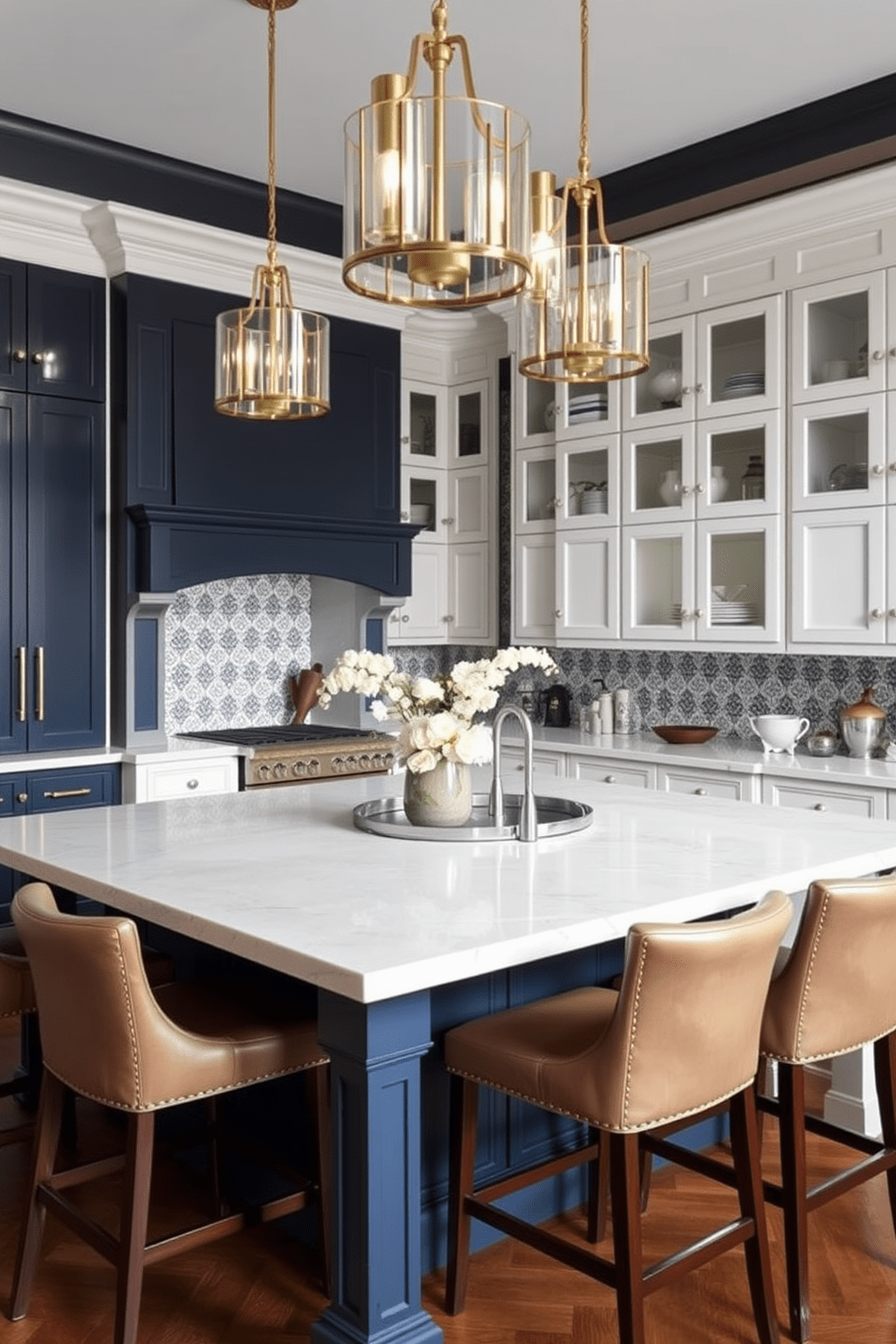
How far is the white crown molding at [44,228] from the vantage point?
15.5ft

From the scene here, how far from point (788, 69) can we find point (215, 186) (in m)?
2.33

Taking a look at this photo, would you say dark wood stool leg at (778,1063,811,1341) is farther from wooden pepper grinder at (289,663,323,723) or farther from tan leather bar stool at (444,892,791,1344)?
wooden pepper grinder at (289,663,323,723)

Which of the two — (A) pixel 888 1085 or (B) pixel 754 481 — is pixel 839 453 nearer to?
(B) pixel 754 481

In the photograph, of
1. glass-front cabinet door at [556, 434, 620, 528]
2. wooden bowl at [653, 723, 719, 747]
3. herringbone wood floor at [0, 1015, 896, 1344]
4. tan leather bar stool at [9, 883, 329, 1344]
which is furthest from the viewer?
glass-front cabinet door at [556, 434, 620, 528]

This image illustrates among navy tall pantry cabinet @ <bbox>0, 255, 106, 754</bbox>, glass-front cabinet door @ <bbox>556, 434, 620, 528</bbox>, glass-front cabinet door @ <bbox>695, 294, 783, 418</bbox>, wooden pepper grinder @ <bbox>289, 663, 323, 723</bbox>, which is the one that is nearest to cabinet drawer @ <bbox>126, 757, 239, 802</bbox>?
navy tall pantry cabinet @ <bbox>0, 255, 106, 754</bbox>

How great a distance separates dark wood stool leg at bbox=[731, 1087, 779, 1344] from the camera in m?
2.39

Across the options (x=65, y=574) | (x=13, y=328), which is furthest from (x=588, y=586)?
(x=13, y=328)

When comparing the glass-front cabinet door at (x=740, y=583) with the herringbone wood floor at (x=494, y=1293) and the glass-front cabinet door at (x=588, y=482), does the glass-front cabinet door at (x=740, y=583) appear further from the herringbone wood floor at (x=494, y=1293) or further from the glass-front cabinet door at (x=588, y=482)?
the herringbone wood floor at (x=494, y=1293)

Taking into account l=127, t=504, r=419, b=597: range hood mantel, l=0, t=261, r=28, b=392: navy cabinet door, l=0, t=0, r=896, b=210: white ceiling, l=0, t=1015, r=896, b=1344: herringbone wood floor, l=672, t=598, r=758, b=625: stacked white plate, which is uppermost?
l=0, t=0, r=896, b=210: white ceiling

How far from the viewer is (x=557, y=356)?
2818 millimetres

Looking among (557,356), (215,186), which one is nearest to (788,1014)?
(557,356)

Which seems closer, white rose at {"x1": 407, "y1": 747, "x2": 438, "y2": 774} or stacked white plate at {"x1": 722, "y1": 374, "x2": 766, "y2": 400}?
white rose at {"x1": 407, "y1": 747, "x2": 438, "y2": 774}

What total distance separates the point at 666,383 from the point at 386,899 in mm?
3569

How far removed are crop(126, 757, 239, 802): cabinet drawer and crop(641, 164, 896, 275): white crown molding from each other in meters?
2.75
